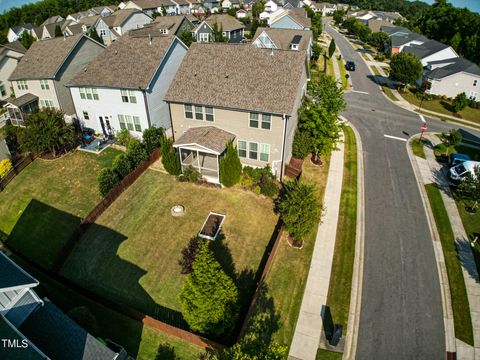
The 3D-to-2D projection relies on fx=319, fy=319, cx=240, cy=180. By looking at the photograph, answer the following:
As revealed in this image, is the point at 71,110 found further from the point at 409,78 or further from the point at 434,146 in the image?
the point at 409,78

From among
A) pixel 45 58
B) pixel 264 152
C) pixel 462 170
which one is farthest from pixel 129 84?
pixel 462 170

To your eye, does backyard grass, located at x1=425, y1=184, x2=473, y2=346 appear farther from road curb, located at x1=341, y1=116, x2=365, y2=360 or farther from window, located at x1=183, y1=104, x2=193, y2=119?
window, located at x1=183, y1=104, x2=193, y2=119

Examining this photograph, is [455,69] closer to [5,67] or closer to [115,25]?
[5,67]

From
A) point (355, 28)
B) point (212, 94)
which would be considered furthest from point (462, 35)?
point (212, 94)

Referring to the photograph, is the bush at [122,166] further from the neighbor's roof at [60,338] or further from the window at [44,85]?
the window at [44,85]

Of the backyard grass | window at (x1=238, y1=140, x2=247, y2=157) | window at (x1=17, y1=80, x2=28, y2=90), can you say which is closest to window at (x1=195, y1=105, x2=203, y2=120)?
window at (x1=238, y1=140, x2=247, y2=157)

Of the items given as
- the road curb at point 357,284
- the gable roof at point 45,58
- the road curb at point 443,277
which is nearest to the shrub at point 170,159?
the road curb at point 357,284
